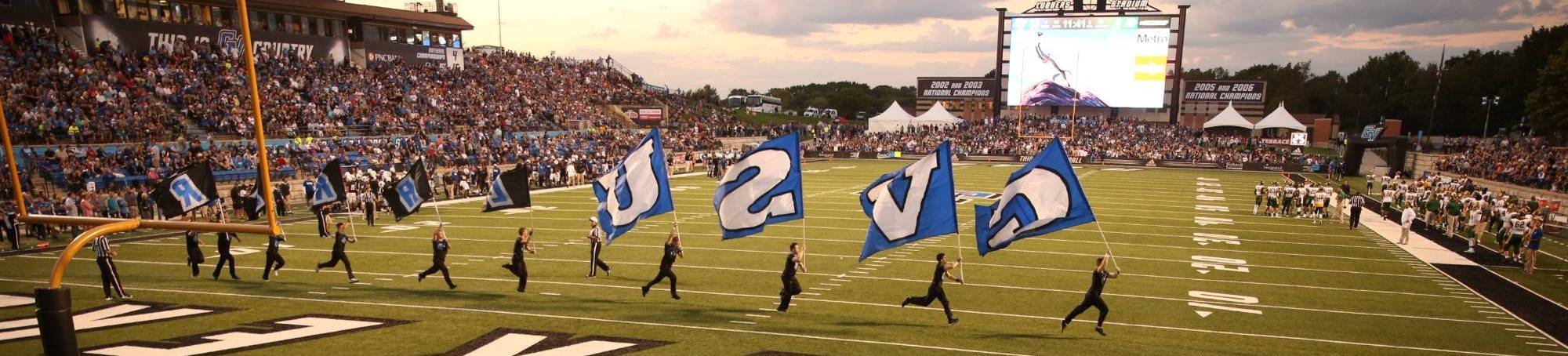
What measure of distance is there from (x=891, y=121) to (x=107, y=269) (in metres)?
57.9

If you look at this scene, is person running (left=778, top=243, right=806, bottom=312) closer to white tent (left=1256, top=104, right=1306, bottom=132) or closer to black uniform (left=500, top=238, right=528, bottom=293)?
black uniform (left=500, top=238, right=528, bottom=293)

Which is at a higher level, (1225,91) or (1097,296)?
(1225,91)

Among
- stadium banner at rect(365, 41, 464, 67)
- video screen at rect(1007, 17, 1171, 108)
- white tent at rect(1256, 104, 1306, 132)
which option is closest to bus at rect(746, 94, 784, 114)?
video screen at rect(1007, 17, 1171, 108)

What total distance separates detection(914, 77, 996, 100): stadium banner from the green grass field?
5018 cm

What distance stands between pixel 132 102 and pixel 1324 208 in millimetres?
38545

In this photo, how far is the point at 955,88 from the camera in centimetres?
7281

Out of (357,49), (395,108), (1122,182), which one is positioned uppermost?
(357,49)

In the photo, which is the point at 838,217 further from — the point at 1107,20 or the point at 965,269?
the point at 1107,20

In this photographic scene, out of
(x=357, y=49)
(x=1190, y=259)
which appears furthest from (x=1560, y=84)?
(x=357, y=49)

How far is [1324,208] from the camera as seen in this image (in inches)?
977

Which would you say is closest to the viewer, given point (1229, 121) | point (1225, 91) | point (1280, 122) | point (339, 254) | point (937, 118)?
point (339, 254)

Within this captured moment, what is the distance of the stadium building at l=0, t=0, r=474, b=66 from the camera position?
33000mm

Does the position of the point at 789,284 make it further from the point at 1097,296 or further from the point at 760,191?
the point at 1097,296

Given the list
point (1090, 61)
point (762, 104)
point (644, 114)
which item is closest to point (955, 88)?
point (1090, 61)
